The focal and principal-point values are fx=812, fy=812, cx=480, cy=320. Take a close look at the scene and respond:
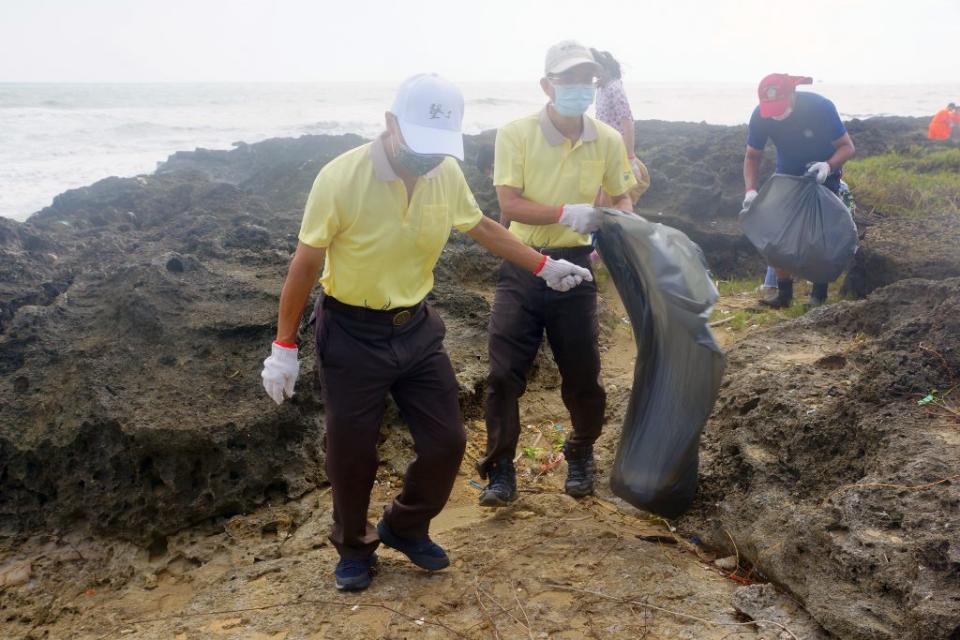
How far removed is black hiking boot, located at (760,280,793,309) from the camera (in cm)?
630

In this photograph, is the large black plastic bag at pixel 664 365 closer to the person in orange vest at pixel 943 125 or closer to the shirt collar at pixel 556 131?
the shirt collar at pixel 556 131

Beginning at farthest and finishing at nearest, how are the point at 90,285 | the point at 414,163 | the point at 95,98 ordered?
the point at 95,98 < the point at 90,285 < the point at 414,163

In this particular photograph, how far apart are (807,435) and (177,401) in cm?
269

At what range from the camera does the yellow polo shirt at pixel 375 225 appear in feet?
8.22

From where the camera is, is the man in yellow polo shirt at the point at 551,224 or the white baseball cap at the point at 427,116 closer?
the white baseball cap at the point at 427,116

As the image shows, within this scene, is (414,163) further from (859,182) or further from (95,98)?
(95,98)

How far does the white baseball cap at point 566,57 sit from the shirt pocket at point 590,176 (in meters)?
0.40

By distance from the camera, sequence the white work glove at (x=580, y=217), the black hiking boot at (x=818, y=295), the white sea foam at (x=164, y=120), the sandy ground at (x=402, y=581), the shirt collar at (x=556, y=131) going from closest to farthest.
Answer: the sandy ground at (x=402, y=581) → the white work glove at (x=580, y=217) → the shirt collar at (x=556, y=131) → the black hiking boot at (x=818, y=295) → the white sea foam at (x=164, y=120)

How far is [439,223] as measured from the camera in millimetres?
2680

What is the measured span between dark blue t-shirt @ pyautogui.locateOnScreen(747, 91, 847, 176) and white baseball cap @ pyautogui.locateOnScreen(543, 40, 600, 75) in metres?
2.64

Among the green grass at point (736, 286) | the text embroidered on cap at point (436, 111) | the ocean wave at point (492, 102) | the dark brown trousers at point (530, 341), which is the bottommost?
the green grass at point (736, 286)

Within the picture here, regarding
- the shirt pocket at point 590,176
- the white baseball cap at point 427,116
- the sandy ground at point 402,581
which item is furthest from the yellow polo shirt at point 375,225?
the sandy ground at point 402,581

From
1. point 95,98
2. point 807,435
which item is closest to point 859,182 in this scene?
point 807,435

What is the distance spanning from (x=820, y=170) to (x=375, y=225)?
383 cm
